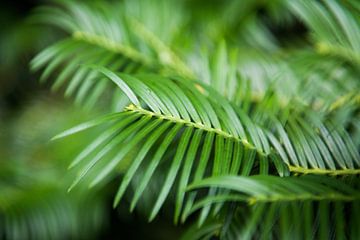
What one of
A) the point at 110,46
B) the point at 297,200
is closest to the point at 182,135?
the point at 297,200

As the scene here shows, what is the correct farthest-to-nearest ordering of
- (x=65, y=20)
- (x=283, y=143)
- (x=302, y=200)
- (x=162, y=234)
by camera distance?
(x=162, y=234) < (x=65, y=20) < (x=283, y=143) < (x=302, y=200)

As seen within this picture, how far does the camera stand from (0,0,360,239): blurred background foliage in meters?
0.71

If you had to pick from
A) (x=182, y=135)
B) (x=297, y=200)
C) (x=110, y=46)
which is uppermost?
(x=110, y=46)

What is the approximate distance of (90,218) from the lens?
92 cm

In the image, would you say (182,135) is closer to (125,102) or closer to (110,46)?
(125,102)

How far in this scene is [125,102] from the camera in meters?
0.73

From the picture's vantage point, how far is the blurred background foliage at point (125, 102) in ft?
2.35

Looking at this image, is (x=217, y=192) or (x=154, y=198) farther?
(x=154, y=198)

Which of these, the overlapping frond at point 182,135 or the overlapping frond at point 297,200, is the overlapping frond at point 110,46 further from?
the overlapping frond at point 297,200

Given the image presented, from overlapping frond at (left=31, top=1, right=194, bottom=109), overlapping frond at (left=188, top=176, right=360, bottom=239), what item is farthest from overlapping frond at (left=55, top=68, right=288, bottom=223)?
overlapping frond at (left=31, top=1, right=194, bottom=109)

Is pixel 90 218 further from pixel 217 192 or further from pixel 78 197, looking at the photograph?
pixel 217 192

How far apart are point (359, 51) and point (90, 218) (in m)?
0.68

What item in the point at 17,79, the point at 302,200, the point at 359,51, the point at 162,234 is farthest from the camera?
the point at 17,79

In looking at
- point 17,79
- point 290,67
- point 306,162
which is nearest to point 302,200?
point 306,162
